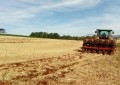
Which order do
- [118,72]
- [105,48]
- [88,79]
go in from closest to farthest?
1. [88,79]
2. [118,72]
3. [105,48]

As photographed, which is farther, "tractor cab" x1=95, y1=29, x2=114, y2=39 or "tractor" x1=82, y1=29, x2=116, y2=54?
"tractor cab" x1=95, y1=29, x2=114, y2=39

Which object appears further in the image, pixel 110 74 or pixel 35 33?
pixel 35 33

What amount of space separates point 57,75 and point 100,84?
90.1 inches

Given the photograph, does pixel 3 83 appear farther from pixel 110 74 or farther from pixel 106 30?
pixel 106 30

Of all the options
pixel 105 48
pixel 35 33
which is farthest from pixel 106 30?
pixel 35 33

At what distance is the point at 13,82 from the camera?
10.4 m

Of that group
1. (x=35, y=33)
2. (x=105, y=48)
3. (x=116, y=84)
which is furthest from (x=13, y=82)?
(x=35, y=33)

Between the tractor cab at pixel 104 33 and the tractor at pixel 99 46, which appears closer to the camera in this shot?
the tractor at pixel 99 46

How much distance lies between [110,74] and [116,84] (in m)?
2.23

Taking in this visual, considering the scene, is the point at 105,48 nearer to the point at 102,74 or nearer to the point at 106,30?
the point at 106,30

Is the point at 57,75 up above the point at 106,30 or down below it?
below

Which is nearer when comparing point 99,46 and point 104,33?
point 99,46

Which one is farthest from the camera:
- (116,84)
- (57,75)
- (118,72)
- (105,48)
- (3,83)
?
(105,48)

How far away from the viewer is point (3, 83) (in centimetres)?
1013
